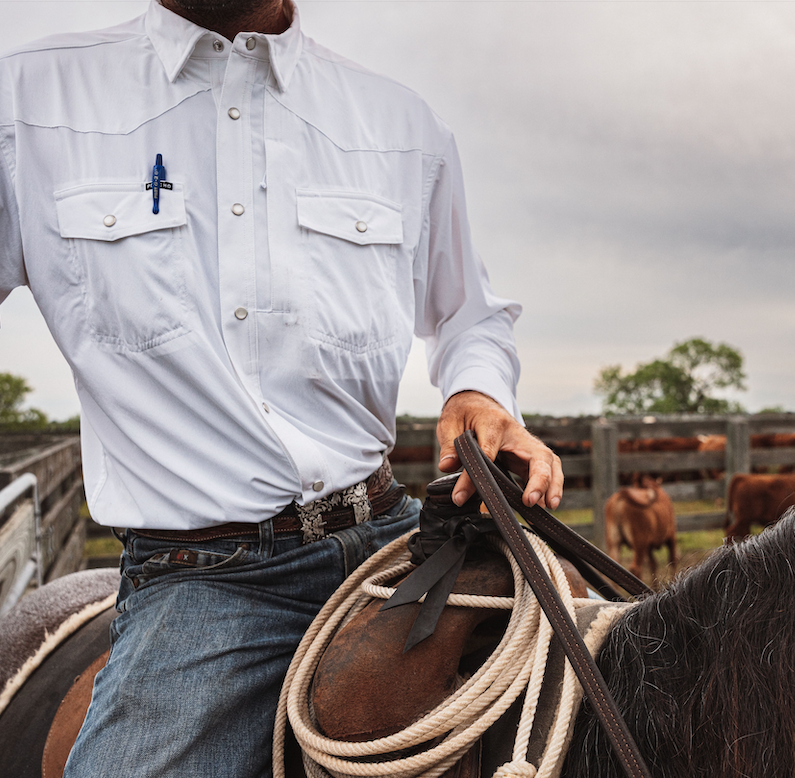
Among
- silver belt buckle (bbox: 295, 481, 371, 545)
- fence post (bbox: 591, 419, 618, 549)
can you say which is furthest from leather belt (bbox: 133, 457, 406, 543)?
fence post (bbox: 591, 419, 618, 549)

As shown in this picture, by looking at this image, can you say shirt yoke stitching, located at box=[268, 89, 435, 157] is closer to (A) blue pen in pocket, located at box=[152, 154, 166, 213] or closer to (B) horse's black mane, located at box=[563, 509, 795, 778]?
(A) blue pen in pocket, located at box=[152, 154, 166, 213]

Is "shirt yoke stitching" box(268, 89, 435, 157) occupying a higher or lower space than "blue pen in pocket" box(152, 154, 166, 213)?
higher

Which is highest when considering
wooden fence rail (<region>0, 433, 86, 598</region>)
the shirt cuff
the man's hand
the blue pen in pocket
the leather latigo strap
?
the blue pen in pocket

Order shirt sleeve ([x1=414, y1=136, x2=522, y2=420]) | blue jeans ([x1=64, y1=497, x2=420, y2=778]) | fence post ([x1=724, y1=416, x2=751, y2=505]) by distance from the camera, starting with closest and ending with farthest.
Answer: blue jeans ([x1=64, y1=497, x2=420, y2=778]) < shirt sleeve ([x1=414, y1=136, x2=522, y2=420]) < fence post ([x1=724, y1=416, x2=751, y2=505])

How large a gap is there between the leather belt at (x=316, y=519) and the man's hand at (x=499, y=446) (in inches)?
8.0

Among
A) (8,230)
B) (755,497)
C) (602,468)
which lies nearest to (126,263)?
(8,230)

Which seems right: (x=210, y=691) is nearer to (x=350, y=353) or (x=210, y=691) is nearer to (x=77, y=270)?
(x=350, y=353)

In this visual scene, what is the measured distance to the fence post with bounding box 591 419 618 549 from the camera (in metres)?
7.39

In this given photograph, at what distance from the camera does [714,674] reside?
844mm

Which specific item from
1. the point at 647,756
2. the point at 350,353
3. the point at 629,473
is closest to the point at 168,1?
the point at 350,353

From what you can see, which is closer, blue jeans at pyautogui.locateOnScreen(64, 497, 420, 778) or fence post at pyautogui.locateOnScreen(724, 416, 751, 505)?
blue jeans at pyautogui.locateOnScreen(64, 497, 420, 778)

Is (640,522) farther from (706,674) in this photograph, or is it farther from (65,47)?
(65,47)

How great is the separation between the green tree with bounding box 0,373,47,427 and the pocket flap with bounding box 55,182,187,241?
1725cm

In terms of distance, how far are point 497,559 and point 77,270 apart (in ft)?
2.98
